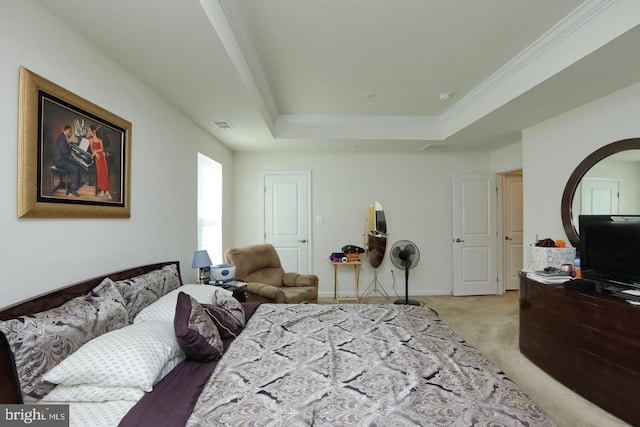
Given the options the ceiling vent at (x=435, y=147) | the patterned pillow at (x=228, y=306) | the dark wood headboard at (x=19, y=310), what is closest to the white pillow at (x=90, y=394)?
the dark wood headboard at (x=19, y=310)

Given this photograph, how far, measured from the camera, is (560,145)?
9.59 ft

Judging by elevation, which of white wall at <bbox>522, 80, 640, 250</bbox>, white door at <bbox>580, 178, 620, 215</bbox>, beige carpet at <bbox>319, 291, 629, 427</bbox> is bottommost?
beige carpet at <bbox>319, 291, 629, 427</bbox>

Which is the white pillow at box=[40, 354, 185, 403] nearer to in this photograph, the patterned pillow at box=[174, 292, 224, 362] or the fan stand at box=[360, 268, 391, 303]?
the patterned pillow at box=[174, 292, 224, 362]

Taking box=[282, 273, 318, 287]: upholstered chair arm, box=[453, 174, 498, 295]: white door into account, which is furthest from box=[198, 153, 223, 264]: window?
box=[453, 174, 498, 295]: white door

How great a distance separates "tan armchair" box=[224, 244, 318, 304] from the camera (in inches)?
124

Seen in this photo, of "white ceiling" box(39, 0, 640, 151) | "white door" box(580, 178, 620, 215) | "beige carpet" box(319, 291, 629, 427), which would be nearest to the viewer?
"white ceiling" box(39, 0, 640, 151)

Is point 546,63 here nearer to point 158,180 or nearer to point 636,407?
point 636,407

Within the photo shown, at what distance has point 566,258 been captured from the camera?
2664mm

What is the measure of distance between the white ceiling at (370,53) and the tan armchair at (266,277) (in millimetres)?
1579

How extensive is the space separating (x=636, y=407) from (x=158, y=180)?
12.5ft

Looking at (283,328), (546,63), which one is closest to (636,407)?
(283,328)

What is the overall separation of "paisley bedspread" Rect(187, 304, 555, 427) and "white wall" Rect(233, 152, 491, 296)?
9.21 feet

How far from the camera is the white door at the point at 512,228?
4852 millimetres

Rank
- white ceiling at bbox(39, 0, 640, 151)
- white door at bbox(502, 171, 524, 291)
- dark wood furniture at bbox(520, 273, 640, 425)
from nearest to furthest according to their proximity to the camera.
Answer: white ceiling at bbox(39, 0, 640, 151) < dark wood furniture at bbox(520, 273, 640, 425) < white door at bbox(502, 171, 524, 291)
